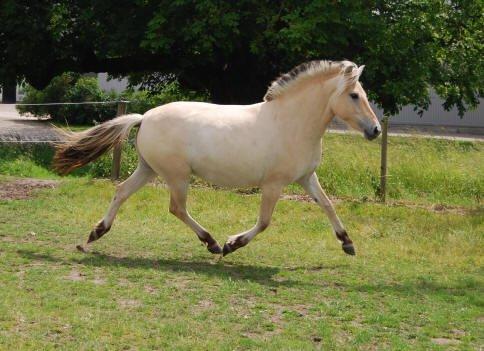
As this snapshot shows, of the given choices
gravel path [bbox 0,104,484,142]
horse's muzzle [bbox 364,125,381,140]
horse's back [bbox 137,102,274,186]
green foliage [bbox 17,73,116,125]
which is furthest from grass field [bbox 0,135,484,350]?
green foliage [bbox 17,73,116,125]

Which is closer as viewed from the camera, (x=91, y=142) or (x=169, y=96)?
(x=91, y=142)

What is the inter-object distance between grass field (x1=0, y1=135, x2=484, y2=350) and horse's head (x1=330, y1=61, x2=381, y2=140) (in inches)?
55.4

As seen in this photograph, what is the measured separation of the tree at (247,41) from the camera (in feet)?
58.4

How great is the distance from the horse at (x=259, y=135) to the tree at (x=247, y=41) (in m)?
8.63

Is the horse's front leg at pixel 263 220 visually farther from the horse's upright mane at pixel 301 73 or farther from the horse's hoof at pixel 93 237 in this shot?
the horse's hoof at pixel 93 237

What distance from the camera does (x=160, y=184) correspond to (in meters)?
13.9

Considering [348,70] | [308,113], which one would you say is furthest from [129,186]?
[348,70]

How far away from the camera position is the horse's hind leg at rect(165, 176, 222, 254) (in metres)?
8.48

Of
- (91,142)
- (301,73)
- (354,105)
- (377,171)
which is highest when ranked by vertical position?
(301,73)

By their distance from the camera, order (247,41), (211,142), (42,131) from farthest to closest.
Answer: (42,131), (247,41), (211,142)

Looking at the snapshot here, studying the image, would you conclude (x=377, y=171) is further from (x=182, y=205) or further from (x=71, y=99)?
(x=71, y=99)

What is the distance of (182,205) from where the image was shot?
862cm

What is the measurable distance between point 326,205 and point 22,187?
20.3 feet

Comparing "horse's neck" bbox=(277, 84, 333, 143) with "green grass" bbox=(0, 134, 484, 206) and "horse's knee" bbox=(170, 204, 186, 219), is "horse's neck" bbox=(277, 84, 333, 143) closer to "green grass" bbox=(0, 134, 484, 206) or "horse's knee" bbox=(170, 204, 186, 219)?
"horse's knee" bbox=(170, 204, 186, 219)
